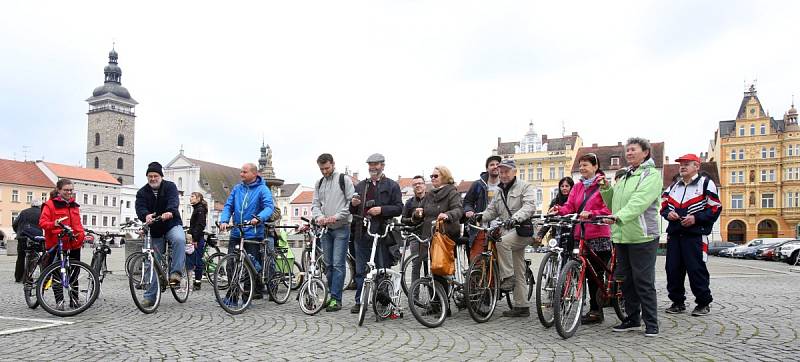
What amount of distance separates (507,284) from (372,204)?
1.87 m

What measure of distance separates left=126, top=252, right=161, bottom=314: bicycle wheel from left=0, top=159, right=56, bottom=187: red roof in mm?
79969

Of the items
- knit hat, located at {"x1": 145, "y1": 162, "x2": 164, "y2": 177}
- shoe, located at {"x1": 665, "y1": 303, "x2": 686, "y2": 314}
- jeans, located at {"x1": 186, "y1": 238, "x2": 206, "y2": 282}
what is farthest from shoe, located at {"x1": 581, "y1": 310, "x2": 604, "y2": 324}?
jeans, located at {"x1": 186, "y1": 238, "x2": 206, "y2": 282}

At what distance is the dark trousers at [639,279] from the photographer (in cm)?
612

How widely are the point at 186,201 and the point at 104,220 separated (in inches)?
436

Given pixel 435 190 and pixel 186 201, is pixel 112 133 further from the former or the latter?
pixel 435 190

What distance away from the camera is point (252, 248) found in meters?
8.65

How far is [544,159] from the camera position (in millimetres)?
74125

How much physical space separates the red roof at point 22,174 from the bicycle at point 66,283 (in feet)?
261

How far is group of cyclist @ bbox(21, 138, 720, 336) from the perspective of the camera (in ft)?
20.9

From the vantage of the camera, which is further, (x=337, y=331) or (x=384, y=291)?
(x=384, y=291)

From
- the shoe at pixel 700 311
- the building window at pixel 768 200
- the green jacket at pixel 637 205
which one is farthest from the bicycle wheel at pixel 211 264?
the building window at pixel 768 200

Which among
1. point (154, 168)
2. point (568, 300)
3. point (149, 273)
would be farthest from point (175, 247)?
point (568, 300)

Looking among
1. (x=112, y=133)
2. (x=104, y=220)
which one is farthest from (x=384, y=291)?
(x=112, y=133)

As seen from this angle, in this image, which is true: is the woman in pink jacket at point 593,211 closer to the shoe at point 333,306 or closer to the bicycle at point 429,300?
the bicycle at point 429,300
